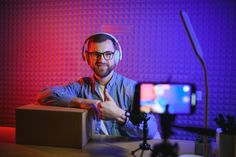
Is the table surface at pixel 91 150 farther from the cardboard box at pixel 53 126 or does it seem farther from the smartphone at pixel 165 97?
the smartphone at pixel 165 97

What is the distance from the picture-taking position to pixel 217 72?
7.49 ft

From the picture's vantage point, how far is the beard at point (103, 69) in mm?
2232

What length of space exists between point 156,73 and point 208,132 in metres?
1.17

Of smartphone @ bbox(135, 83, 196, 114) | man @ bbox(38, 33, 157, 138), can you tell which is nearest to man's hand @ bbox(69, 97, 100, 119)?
man @ bbox(38, 33, 157, 138)

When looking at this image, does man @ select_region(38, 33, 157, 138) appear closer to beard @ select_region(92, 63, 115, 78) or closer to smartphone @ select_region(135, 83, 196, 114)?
beard @ select_region(92, 63, 115, 78)

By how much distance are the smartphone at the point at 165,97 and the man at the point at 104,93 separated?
677 millimetres

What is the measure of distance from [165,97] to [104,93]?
925 mm

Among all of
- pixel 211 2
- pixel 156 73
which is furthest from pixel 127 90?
pixel 211 2

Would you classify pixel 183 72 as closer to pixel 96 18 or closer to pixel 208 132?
pixel 96 18

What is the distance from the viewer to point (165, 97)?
1.40m

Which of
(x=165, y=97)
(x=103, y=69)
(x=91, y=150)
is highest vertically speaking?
(x=103, y=69)

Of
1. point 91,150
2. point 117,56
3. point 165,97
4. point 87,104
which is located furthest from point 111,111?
point 165,97

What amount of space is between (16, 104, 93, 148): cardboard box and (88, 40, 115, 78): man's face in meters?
0.38

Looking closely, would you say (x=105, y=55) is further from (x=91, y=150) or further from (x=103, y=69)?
(x=91, y=150)
